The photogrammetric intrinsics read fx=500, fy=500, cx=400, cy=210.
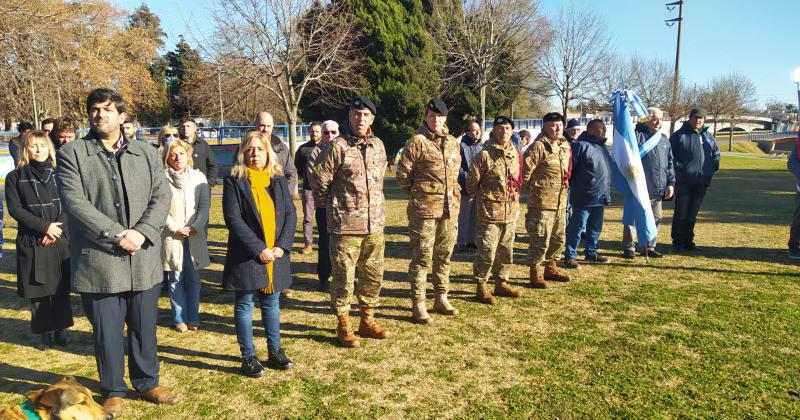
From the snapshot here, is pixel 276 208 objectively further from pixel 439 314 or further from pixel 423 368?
pixel 439 314

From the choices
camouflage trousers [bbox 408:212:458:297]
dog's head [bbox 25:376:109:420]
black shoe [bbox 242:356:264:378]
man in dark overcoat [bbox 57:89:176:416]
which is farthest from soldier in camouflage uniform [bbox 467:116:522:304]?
dog's head [bbox 25:376:109:420]

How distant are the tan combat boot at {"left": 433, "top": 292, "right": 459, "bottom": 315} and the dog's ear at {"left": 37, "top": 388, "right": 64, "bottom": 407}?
3.30m

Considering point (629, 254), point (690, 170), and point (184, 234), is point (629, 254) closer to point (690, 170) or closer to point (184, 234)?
point (690, 170)

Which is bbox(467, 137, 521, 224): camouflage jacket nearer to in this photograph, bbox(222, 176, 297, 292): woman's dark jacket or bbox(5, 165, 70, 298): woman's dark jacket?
bbox(222, 176, 297, 292): woman's dark jacket

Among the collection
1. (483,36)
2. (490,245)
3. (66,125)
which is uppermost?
(483,36)

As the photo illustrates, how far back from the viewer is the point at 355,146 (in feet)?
13.5

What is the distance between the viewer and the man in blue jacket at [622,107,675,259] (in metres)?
6.80

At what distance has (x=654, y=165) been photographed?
6.84m

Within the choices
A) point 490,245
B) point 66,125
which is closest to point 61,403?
point 490,245

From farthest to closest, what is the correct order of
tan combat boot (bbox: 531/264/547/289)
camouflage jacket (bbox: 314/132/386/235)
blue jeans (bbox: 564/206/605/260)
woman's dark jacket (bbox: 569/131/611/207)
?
Answer: 1. blue jeans (bbox: 564/206/605/260)
2. woman's dark jacket (bbox: 569/131/611/207)
3. tan combat boot (bbox: 531/264/547/289)
4. camouflage jacket (bbox: 314/132/386/235)

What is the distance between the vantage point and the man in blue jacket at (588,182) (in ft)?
20.5

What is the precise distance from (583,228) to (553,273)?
0.91m

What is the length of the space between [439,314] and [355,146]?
75.1 inches

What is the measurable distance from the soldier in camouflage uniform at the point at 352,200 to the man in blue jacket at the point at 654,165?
4283 millimetres
